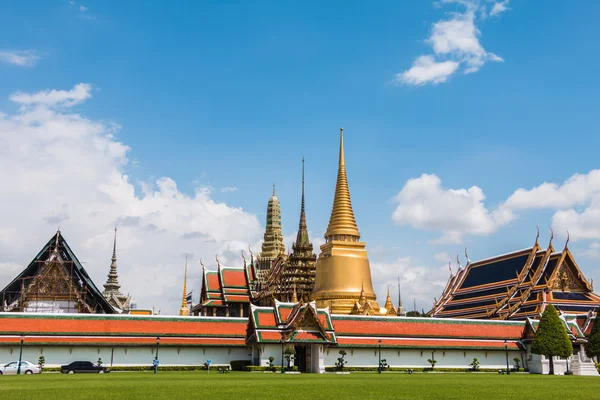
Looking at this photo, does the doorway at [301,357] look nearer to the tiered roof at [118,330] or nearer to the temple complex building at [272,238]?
the tiered roof at [118,330]

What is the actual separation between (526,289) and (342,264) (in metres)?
17.1

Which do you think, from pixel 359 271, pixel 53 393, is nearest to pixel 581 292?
pixel 359 271

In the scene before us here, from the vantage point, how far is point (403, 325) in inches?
1788

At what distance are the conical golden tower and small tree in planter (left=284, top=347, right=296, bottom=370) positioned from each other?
69.3 ft

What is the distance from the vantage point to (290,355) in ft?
129

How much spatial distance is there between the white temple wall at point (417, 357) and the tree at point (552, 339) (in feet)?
15.2

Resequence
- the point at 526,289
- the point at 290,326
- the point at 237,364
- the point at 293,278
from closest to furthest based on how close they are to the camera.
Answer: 1. the point at 290,326
2. the point at 237,364
3. the point at 526,289
4. the point at 293,278

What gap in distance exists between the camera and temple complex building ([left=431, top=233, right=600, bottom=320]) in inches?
2037

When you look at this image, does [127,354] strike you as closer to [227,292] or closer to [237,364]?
[237,364]

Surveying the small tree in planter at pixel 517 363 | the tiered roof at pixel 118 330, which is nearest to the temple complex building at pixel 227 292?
the tiered roof at pixel 118 330

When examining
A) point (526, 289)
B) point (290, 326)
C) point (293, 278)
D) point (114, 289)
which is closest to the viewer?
point (290, 326)

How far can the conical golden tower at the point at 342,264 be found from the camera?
202 feet

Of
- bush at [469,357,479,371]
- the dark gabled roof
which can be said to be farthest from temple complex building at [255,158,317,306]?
bush at [469,357,479,371]

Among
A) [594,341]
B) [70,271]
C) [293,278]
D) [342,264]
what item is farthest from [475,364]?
[70,271]
